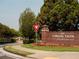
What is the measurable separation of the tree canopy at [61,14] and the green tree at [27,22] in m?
18.4

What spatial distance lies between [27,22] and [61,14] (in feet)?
80.6

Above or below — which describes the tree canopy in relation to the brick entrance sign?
above

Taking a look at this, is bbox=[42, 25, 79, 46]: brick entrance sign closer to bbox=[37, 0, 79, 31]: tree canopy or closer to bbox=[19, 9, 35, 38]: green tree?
bbox=[37, 0, 79, 31]: tree canopy

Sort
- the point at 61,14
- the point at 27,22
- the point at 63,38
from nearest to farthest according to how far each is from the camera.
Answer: the point at 63,38
the point at 61,14
the point at 27,22

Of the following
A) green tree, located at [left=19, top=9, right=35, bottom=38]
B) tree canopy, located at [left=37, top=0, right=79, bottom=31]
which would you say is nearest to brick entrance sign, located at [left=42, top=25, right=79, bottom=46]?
tree canopy, located at [left=37, top=0, right=79, bottom=31]

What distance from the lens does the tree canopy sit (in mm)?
50281

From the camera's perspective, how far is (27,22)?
73688 mm

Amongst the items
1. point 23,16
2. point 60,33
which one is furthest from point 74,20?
point 23,16

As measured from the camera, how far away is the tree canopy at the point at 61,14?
165ft

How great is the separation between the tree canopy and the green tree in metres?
18.4

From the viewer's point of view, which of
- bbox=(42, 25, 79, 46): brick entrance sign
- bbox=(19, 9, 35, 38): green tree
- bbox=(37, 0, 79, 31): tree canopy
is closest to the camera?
bbox=(42, 25, 79, 46): brick entrance sign

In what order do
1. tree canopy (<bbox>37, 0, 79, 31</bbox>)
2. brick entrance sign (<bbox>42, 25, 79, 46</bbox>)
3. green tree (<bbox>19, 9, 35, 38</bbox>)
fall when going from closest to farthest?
brick entrance sign (<bbox>42, 25, 79, 46</bbox>) → tree canopy (<bbox>37, 0, 79, 31</bbox>) → green tree (<bbox>19, 9, 35, 38</bbox>)

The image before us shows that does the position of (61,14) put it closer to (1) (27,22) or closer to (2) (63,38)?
(2) (63,38)

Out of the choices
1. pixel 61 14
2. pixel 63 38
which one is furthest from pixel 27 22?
pixel 63 38
